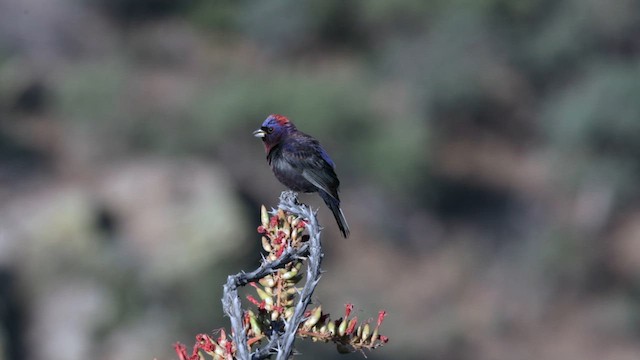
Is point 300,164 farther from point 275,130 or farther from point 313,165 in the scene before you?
point 275,130

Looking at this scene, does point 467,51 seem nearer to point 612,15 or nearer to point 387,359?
point 612,15

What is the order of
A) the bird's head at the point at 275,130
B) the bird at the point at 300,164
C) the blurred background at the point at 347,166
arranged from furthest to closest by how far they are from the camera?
the blurred background at the point at 347,166, the bird's head at the point at 275,130, the bird at the point at 300,164

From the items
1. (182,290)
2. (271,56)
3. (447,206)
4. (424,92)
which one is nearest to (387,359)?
(182,290)

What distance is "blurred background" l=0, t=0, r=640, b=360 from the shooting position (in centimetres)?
2638

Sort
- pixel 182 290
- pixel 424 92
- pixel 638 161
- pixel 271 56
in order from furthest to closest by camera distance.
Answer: pixel 271 56, pixel 424 92, pixel 638 161, pixel 182 290

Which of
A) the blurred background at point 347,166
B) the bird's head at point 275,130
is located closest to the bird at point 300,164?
the bird's head at point 275,130

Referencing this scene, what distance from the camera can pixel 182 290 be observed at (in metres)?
26.5

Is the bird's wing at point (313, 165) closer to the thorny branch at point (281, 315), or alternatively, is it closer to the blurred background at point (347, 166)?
the thorny branch at point (281, 315)

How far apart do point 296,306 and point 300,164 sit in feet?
13.2

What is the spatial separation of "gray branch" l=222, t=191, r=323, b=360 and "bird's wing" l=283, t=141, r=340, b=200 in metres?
3.66

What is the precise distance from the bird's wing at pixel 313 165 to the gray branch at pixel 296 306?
366 centimetres

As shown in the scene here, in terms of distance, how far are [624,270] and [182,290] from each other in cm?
1303

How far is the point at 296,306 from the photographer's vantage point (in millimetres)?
4781

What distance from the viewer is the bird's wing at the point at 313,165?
8.74m
